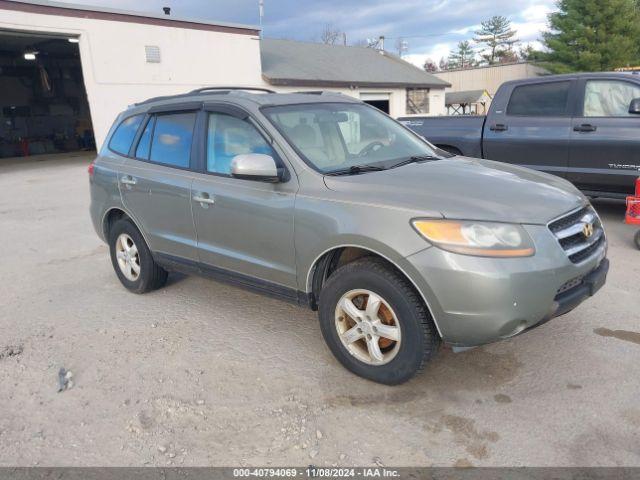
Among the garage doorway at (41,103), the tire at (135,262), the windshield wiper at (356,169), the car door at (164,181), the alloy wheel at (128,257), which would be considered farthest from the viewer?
the garage doorway at (41,103)

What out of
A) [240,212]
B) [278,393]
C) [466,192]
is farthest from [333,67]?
[278,393]

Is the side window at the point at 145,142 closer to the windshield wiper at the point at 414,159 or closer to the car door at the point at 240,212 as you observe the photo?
the car door at the point at 240,212

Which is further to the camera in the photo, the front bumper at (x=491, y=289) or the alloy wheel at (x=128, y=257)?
the alloy wheel at (x=128, y=257)

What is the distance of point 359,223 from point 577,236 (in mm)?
1345

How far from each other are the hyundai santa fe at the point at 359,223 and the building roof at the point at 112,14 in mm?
14621

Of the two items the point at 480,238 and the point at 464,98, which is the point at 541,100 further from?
the point at 464,98

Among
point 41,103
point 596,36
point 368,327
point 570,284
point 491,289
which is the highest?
point 596,36

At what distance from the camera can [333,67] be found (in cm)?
2619

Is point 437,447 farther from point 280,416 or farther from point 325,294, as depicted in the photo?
point 325,294

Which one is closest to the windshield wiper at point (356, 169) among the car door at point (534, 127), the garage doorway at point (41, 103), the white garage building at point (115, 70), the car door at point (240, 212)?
the car door at point (240, 212)

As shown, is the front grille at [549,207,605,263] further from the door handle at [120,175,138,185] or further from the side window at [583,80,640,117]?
the side window at [583,80,640,117]

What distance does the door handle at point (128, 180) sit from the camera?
15.4ft

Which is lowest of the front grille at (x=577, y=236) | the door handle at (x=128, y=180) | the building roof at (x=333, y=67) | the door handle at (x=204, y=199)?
the front grille at (x=577, y=236)

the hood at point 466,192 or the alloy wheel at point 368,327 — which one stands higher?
the hood at point 466,192
